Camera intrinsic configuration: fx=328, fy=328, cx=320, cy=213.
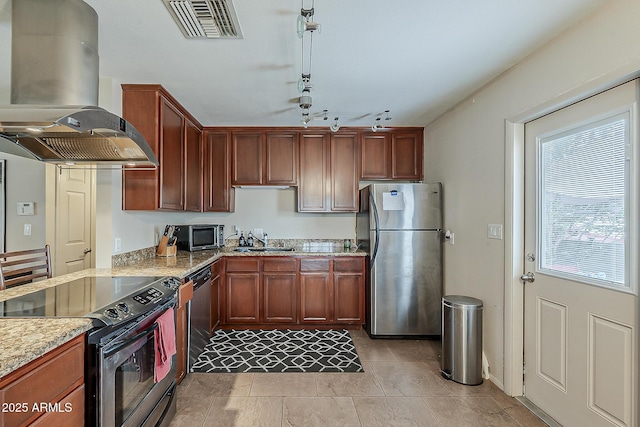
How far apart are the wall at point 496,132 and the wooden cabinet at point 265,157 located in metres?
1.69

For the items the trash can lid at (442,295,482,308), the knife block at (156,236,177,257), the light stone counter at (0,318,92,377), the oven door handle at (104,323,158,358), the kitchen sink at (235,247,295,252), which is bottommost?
the trash can lid at (442,295,482,308)

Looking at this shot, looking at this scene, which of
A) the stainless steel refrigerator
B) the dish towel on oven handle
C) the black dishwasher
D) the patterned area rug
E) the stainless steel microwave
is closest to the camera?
the dish towel on oven handle

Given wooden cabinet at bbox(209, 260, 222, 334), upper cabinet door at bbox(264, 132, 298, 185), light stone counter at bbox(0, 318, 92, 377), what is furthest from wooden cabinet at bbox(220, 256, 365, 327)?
light stone counter at bbox(0, 318, 92, 377)

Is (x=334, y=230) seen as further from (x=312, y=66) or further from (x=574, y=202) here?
(x=574, y=202)

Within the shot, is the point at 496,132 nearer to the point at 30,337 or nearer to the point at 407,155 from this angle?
the point at 407,155

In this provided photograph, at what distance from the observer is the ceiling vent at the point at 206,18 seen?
1.66m

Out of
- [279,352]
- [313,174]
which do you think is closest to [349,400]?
[279,352]

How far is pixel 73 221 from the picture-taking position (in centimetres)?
384

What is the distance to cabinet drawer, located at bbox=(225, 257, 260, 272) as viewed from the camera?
3.78 m

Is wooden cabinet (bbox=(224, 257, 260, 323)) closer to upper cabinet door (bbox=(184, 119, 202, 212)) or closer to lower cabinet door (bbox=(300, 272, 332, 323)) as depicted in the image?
lower cabinet door (bbox=(300, 272, 332, 323))

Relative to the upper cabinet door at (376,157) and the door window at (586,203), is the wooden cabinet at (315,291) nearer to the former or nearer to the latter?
the upper cabinet door at (376,157)

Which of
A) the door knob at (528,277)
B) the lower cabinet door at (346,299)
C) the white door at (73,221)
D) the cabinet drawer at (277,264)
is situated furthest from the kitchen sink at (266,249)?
the door knob at (528,277)

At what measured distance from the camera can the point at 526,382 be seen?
7.82 ft

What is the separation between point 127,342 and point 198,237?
237 centimetres
